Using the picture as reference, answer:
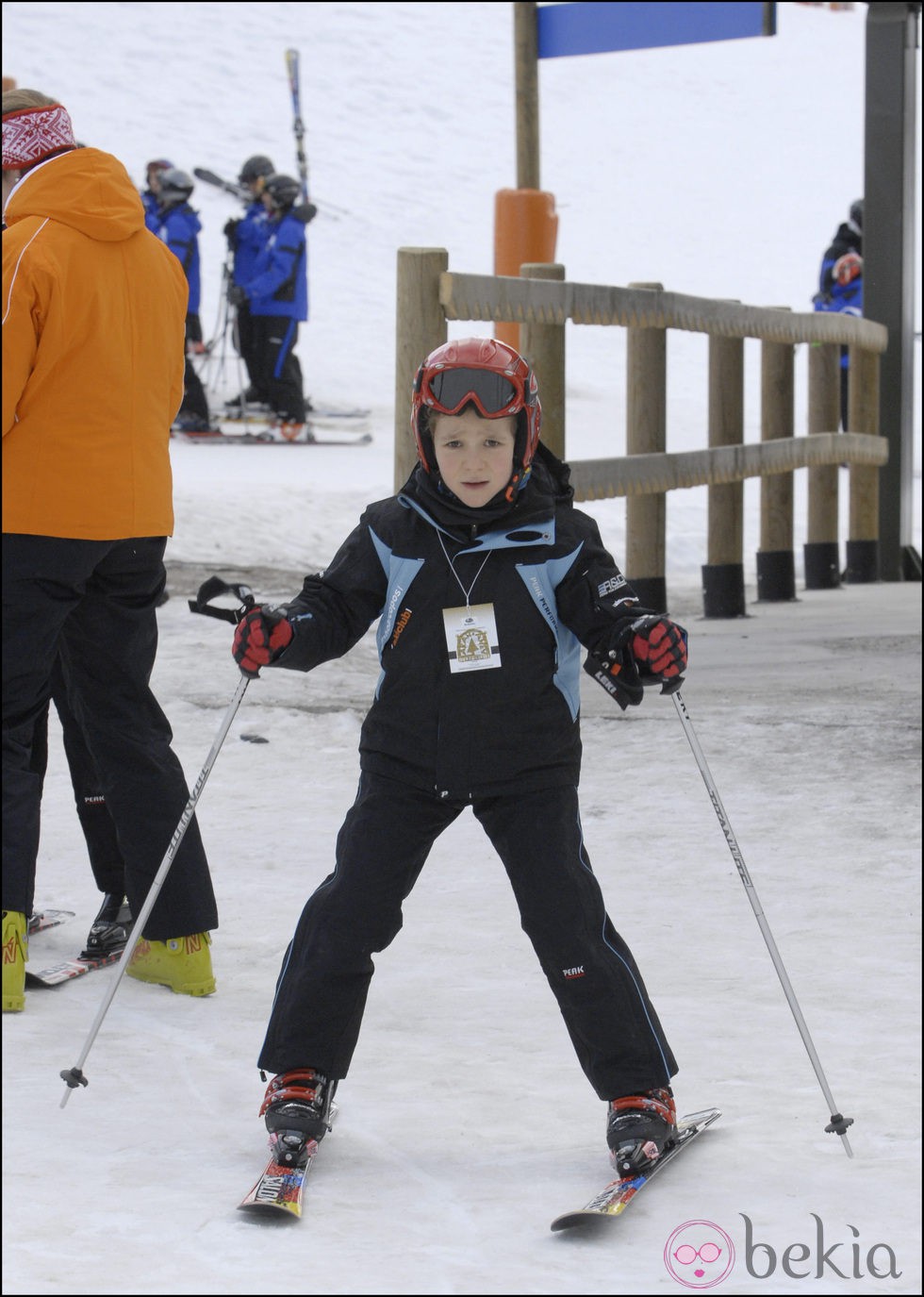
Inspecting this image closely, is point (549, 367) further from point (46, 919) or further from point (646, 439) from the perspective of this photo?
point (46, 919)

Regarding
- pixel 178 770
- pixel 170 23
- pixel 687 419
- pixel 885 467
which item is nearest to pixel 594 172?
pixel 170 23

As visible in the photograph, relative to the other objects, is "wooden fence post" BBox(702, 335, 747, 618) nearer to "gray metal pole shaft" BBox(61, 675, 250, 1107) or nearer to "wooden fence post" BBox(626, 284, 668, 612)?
"wooden fence post" BBox(626, 284, 668, 612)

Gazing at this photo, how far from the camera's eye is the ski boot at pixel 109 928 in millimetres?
3969

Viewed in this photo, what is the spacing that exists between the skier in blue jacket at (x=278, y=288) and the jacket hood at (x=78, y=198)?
973cm

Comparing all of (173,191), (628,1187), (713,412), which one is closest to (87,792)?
(628,1187)

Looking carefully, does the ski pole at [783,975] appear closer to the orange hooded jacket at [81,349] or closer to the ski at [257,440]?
the orange hooded jacket at [81,349]

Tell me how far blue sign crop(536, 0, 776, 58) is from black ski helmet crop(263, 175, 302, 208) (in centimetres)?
250

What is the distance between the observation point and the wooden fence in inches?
219

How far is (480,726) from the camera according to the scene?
2.94 metres

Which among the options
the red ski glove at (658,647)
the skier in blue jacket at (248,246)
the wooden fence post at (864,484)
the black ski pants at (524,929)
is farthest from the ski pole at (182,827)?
the skier in blue jacket at (248,246)

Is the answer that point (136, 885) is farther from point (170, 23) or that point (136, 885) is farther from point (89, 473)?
point (170, 23)


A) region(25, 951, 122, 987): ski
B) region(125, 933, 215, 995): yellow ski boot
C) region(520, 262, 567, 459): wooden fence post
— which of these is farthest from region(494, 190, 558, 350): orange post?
region(125, 933, 215, 995): yellow ski boot

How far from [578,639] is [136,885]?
1188 millimetres

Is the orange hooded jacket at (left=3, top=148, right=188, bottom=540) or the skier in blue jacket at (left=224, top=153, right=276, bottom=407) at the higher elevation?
the skier in blue jacket at (left=224, top=153, right=276, bottom=407)
